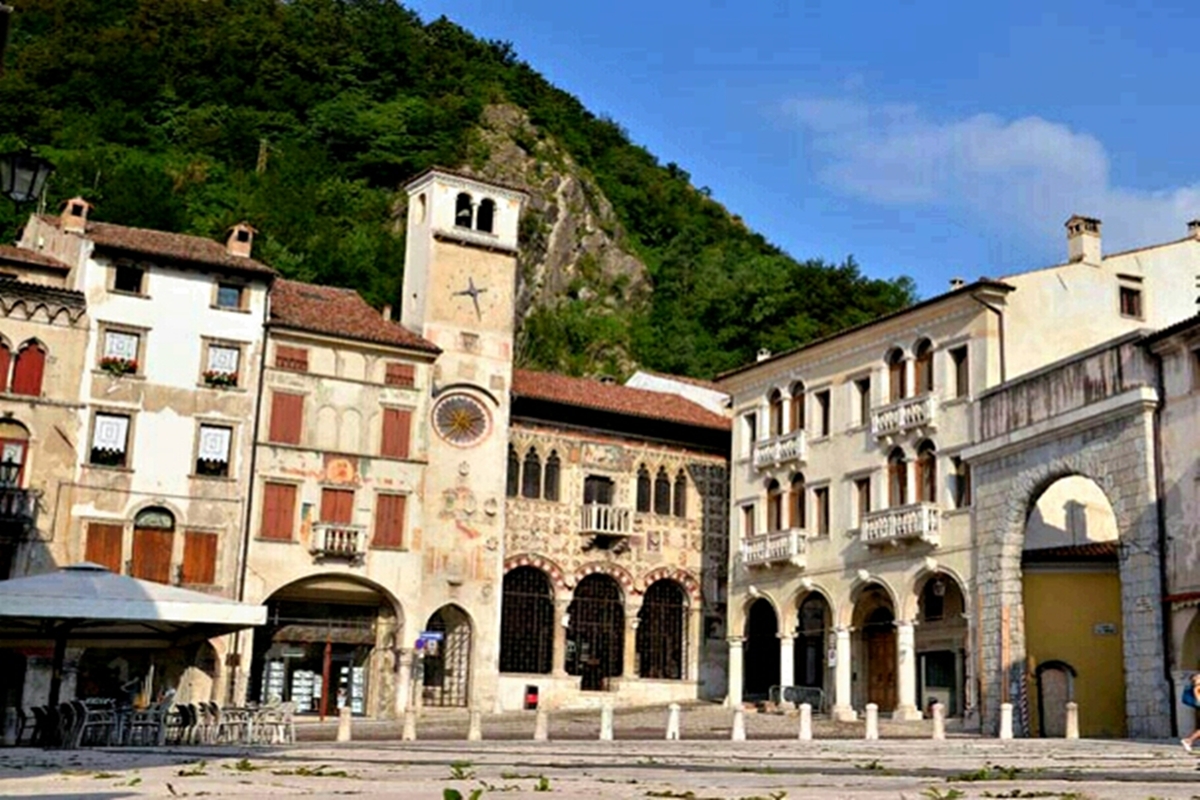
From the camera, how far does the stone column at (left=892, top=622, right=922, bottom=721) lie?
34.7 meters

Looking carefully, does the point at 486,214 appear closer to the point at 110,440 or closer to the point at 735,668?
the point at 110,440

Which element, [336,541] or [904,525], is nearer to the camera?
[904,525]

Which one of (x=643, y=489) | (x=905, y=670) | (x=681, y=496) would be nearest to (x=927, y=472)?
(x=905, y=670)

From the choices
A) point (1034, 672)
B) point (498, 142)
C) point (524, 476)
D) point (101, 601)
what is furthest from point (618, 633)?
point (498, 142)

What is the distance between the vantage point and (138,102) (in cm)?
7256

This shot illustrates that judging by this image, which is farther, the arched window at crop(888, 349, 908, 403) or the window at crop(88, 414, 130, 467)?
the arched window at crop(888, 349, 908, 403)

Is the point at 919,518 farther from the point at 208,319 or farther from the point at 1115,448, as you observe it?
the point at 208,319

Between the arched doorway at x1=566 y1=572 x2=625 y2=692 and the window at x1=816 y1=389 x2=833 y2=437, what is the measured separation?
819 centimetres

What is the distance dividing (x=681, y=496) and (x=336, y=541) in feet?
39.2

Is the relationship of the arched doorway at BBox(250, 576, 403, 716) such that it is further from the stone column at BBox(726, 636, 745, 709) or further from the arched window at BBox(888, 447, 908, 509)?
the arched window at BBox(888, 447, 908, 509)

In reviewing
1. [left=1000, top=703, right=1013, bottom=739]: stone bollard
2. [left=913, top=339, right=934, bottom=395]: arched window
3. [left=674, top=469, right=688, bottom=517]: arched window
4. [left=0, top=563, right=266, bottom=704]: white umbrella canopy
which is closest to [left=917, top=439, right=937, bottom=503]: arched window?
[left=913, top=339, right=934, bottom=395]: arched window

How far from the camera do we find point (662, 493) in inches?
1761

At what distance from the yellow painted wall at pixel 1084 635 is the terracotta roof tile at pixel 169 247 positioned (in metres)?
21.3

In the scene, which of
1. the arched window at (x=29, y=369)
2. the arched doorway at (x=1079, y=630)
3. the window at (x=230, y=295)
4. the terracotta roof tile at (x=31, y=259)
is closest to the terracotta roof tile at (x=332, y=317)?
the window at (x=230, y=295)
